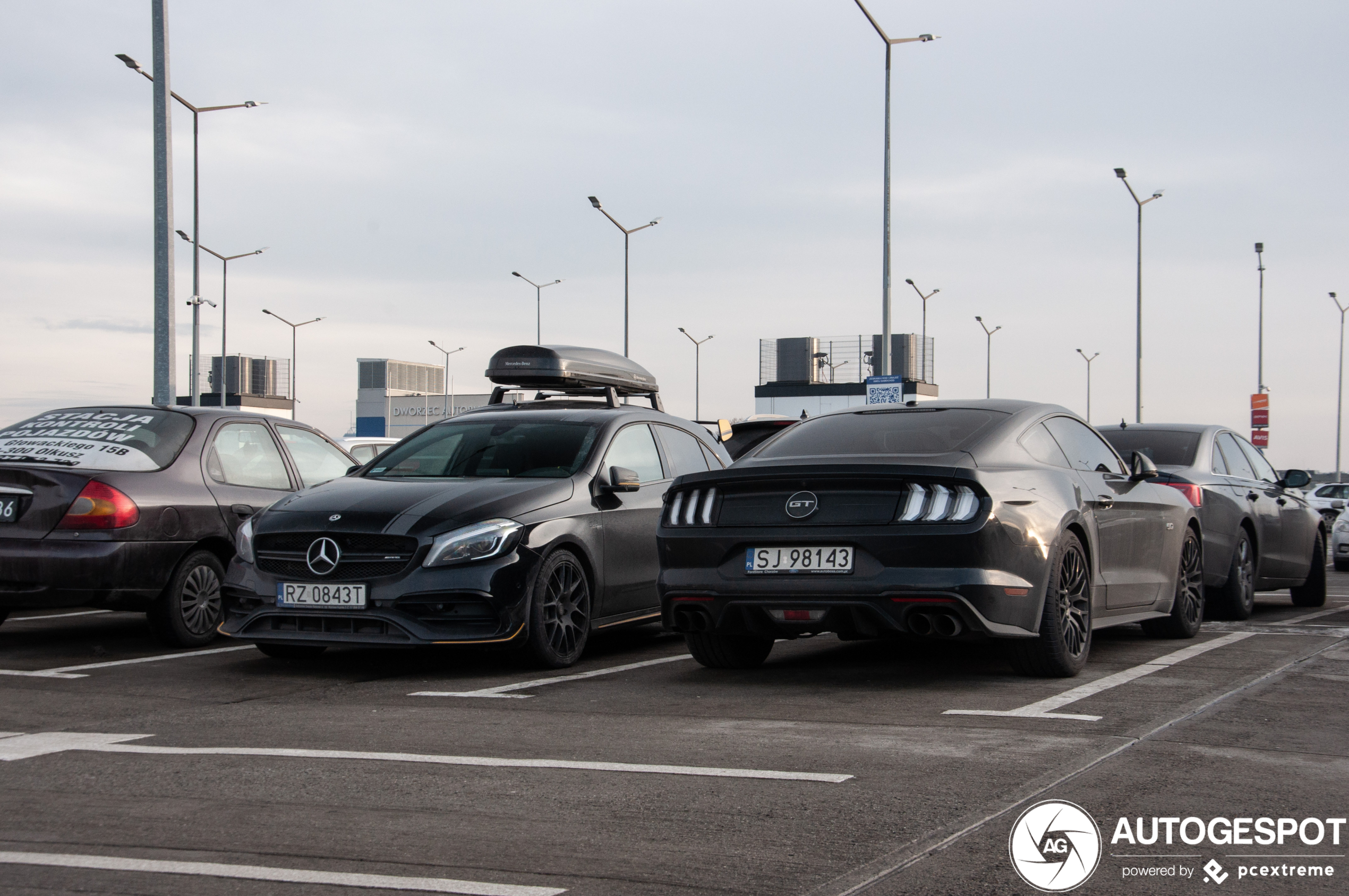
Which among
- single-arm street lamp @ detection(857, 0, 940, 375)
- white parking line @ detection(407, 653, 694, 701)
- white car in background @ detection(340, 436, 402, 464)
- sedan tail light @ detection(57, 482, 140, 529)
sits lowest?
white parking line @ detection(407, 653, 694, 701)

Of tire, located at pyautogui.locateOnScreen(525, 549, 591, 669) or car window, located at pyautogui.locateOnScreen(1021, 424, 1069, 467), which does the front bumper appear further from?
car window, located at pyautogui.locateOnScreen(1021, 424, 1069, 467)

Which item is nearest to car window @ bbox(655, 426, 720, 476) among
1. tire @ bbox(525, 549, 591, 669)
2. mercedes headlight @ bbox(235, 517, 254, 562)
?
tire @ bbox(525, 549, 591, 669)

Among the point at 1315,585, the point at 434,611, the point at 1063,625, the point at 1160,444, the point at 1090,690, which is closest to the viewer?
the point at 1090,690

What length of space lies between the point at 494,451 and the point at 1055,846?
5373 mm

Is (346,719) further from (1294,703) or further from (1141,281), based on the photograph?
A: (1141,281)

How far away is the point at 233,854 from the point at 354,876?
0.43 metres

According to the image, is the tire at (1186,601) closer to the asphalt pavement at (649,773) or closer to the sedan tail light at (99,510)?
the asphalt pavement at (649,773)

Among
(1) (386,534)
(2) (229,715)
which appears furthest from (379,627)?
(2) (229,715)

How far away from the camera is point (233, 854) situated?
370 cm

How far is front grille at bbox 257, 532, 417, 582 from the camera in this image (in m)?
7.24

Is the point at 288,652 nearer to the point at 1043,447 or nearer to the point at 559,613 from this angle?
the point at 559,613

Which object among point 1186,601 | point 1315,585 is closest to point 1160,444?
point 1186,601

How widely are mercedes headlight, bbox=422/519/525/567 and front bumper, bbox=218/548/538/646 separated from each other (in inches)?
1.7

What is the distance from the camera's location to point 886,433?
7.32m
